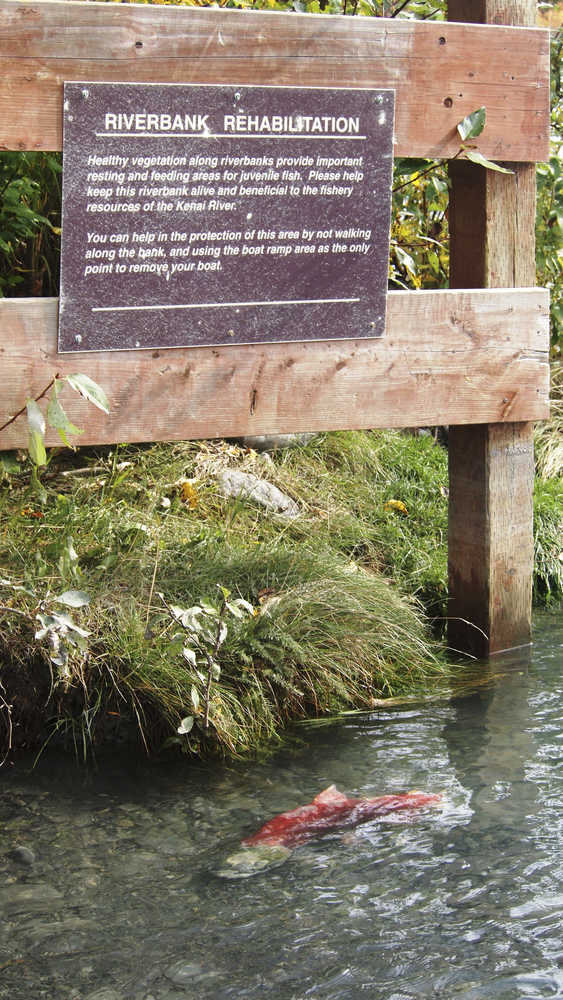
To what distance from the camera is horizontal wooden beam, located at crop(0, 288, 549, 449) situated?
3480 mm

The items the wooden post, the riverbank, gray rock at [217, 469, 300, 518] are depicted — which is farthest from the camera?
gray rock at [217, 469, 300, 518]

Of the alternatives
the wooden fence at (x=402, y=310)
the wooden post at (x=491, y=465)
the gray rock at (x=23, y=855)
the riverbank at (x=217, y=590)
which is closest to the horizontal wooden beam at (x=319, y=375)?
the wooden fence at (x=402, y=310)

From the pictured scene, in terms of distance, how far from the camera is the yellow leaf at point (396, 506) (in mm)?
5438

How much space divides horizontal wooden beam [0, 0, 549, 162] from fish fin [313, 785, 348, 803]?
6.48 feet

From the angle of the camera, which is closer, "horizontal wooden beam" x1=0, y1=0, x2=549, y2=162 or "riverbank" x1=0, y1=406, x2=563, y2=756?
"horizontal wooden beam" x1=0, y1=0, x2=549, y2=162

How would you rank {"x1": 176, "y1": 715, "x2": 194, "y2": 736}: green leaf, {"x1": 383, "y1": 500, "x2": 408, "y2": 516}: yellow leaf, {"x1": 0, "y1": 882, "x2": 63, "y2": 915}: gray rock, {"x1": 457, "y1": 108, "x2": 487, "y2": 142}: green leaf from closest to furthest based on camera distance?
{"x1": 0, "y1": 882, "x2": 63, "y2": 915}: gray rock → {"x1": 176, "y1": 715, "x2": 194, "y2": 736}: green leaf → {"x1": 457, "y1": 108, "x2": 487, "y2": 142}: green leaf → {"x1": 383, "y1": 500, "x2": 408, "y2": 516}: yellow leaf

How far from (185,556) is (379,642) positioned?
0.78 metres

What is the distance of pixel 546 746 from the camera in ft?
12.2

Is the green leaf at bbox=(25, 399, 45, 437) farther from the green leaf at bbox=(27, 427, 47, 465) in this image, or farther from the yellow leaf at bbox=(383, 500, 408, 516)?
the yellow leaf at bbox=(383, 500, 408, 516)

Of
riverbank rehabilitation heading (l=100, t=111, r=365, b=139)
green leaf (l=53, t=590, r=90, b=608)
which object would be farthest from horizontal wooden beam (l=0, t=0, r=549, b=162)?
green leaf (l=53, t=590, r=90, b=608)

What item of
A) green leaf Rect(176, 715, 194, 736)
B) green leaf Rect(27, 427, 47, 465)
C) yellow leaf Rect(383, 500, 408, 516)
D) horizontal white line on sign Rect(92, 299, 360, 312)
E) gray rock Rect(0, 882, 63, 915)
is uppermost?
horizontal white line on sign Rect(92, 299, 360, 312)

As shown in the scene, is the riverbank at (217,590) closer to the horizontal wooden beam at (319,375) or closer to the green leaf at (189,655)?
the green leaf at (189,655)

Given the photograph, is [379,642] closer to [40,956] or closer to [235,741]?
[235,741]

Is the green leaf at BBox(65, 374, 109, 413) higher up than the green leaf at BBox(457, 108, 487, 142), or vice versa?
the green leaf at BBox(457, 108, 487, 142)
